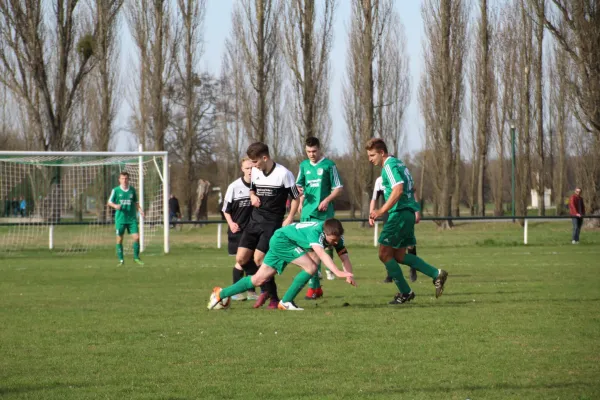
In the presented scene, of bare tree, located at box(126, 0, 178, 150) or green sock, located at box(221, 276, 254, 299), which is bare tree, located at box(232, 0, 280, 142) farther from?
green sock, located at box(221, 276, 254, 299)

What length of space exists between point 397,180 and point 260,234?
185cm

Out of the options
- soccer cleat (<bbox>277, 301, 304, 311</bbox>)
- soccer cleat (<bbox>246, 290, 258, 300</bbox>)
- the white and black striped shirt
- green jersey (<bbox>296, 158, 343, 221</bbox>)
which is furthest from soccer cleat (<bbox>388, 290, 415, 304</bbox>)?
soccer cleat (<bbox>246, 290, 258, 300</bbox>)

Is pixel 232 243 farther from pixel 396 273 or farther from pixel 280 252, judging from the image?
pixel 280 252

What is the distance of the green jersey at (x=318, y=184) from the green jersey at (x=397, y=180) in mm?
1446

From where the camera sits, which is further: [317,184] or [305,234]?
[317,184]

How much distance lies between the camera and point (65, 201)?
30734 mm

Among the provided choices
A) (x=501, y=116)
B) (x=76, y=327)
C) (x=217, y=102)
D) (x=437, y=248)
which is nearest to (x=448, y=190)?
(x=501, y=116)

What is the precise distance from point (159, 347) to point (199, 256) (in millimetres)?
15829

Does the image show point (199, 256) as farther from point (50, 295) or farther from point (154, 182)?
point (50, 295)

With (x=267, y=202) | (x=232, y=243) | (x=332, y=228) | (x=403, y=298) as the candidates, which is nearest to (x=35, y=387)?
(x=332, y=228)

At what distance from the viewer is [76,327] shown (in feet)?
29.0

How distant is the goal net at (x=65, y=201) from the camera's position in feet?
78.4

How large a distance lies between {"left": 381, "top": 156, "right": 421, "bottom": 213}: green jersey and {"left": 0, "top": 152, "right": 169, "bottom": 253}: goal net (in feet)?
42.7

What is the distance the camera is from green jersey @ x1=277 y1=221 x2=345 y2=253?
954cm
